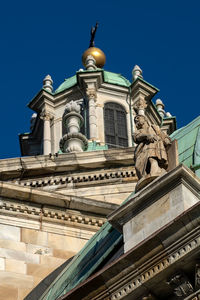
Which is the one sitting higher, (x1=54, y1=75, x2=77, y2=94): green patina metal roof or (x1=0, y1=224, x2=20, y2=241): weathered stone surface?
(x1=54, y1=75, x2=77, y2=94): green patina metal roof

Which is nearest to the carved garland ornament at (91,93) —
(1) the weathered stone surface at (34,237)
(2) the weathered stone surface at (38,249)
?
(1) the weathered stone surface at (34,237)

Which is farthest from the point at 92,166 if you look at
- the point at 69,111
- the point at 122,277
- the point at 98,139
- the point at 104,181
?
the point at 122,277

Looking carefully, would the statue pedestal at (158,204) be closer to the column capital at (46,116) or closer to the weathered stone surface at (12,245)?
the weathered stone surface at (12,245)

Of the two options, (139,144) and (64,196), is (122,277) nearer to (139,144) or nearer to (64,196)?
(139,144)

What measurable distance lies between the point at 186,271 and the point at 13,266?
7183 millimetres

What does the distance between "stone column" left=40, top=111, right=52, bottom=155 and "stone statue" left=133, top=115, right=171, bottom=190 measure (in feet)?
77.9

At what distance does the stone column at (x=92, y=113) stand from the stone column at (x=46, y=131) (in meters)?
1.85

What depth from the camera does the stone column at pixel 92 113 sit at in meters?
37.0

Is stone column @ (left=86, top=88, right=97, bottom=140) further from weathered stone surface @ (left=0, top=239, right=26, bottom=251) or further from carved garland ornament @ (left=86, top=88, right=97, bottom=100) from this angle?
weathered stone surface @ (left=0, top=239, right=26, bottom=251)

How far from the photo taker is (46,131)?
39000 millimetres

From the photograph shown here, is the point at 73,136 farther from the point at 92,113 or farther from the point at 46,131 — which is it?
the point at 46,131

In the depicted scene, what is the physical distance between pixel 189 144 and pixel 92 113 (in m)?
21.8

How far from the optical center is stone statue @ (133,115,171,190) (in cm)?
1334

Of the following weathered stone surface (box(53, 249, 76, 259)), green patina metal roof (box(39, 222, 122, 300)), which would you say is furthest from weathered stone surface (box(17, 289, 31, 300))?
green patina metal roof (box(39, 222, 122, 300))
